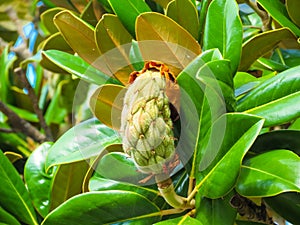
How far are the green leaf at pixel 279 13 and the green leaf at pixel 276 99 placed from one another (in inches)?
7.0

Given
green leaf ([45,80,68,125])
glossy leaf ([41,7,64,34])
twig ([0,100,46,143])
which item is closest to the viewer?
glossy leaf ([41,7,64,34])

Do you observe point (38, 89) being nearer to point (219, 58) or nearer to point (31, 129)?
point (31, 129)

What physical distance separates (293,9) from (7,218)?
64cm

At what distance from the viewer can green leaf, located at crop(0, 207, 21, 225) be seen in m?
1.01

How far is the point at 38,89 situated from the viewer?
1981mm

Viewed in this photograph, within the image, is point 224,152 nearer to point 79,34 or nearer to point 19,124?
point 79,34

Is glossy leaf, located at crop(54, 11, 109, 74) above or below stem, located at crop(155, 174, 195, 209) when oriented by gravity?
above

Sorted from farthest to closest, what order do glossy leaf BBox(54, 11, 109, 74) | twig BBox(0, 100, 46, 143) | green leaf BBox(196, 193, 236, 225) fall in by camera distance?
twig BBox(0, 100, 46, 143) → glossy leaf BBox(54, 11, 109, 74) → green leaf BBox(196, 193, 236, 225)

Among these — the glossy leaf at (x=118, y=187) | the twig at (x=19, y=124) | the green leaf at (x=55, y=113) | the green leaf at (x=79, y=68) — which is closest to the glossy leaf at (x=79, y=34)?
the green leaf at (x=79, y=68)

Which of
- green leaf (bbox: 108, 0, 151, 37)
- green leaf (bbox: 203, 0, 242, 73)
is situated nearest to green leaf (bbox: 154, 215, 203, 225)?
green leaf (bbox: 203, 0, 242, 73)

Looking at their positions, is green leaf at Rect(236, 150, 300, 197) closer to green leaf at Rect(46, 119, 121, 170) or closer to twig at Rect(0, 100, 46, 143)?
green leaf at Rect(46, 119, 121, 170)

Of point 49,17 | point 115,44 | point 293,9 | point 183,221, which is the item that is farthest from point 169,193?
point 49,17

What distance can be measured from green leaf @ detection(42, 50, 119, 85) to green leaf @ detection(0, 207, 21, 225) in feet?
0.94

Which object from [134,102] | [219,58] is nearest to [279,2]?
[219,58]
